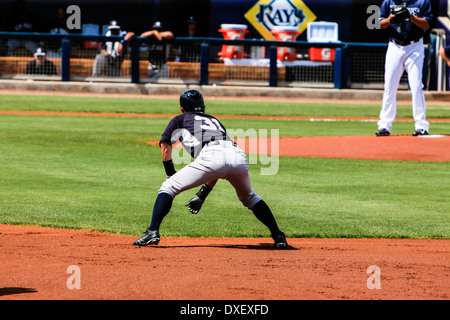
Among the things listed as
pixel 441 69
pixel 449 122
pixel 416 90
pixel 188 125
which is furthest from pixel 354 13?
pixel 188 125

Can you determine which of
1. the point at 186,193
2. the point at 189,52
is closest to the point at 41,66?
the point at 189,52

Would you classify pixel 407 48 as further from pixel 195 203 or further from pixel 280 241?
pixel 195 203

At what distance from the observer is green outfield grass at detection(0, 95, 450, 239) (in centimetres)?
820

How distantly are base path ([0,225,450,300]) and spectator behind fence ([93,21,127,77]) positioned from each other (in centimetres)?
1717

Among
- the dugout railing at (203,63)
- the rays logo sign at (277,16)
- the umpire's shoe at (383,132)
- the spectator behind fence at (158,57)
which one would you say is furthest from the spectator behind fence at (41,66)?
the umpire's shoe at (383,132)

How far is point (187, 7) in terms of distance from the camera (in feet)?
96.2

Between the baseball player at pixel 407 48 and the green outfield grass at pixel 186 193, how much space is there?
1.51 metres

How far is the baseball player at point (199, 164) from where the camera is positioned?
21.6 feet

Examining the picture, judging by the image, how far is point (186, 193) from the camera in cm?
1042

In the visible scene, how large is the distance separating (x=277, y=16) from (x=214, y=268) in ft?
77.8

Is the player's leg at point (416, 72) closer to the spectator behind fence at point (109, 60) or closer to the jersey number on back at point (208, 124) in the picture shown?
the jersey number on back at point (208, 124)

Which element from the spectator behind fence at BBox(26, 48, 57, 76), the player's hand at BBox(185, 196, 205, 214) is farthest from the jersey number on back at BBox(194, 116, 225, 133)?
the spectator behind fence at BBox(26, 48, 57, 76)

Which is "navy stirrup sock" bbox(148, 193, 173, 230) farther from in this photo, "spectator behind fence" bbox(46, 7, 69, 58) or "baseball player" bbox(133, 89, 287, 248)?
"spectator behind fence" bbox(46, 7, 69, 58)

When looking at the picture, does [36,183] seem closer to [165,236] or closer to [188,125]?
[165,236]
